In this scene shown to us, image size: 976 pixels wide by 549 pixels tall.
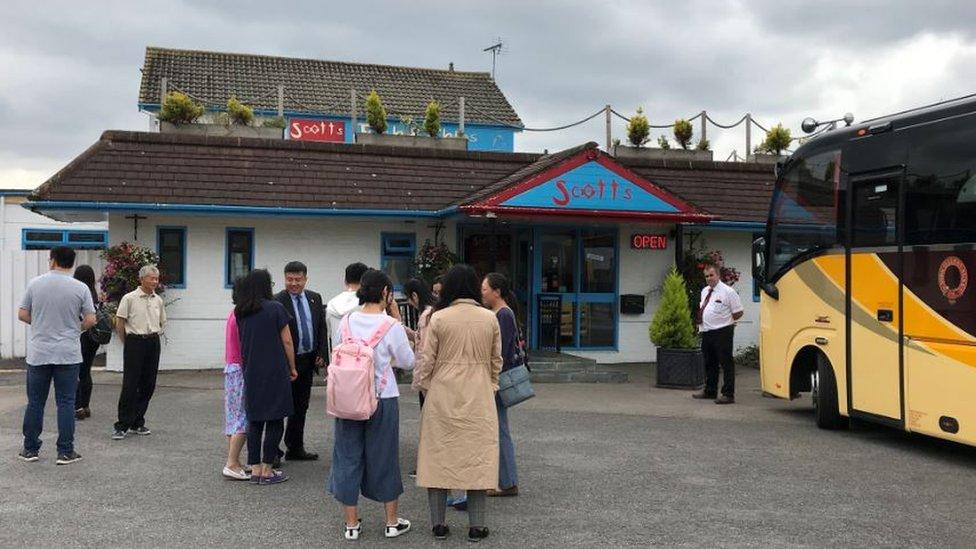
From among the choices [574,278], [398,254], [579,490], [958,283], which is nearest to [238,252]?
[398,254]

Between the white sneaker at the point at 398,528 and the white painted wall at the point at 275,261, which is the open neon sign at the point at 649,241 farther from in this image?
the white sneaker at the point at 398,528

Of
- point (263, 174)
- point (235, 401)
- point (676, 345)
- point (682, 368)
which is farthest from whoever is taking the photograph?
point (263, 174)

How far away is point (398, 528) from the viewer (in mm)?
5953

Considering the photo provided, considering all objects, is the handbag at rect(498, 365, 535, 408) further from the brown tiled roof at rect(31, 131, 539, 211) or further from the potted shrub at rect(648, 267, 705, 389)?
the brown tiled roof at rect(31, 131, 539, 211)

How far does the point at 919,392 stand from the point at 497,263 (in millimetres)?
9399

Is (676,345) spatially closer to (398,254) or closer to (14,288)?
(398,254)

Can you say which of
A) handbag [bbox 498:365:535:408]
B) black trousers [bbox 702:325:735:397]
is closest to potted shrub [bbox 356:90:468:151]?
black trousers [bbox 702:325:735:397]

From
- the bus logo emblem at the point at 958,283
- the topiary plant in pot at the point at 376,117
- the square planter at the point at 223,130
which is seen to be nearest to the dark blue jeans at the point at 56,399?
the bus logo emblem at the point at 958,283

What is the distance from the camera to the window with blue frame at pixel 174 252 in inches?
608

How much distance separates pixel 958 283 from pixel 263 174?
11210 mm

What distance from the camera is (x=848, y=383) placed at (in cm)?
970

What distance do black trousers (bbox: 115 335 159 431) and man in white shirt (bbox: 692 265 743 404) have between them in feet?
22.8

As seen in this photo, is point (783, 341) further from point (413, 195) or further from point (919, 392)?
point (413, 195)

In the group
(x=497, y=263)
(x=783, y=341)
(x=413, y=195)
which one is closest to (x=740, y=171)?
(x=497, y=263)
